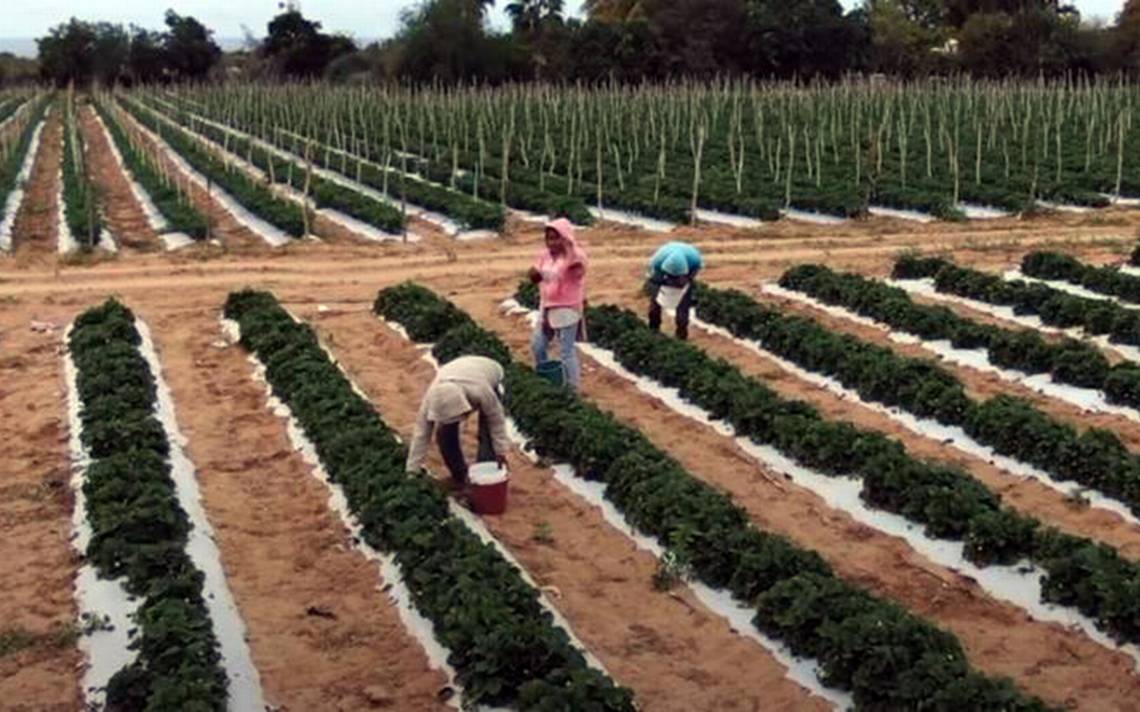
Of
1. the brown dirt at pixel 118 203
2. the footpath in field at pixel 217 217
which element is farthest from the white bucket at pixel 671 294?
the brown dirt at pixel 118 203

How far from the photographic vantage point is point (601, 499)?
848 centimetres

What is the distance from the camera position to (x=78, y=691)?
6195 mm

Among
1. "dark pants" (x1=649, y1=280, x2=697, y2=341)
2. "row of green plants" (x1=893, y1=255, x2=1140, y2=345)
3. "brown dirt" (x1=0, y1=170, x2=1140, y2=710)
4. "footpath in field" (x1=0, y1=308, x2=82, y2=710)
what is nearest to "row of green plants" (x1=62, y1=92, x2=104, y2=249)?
"brown dirt" (x1=0, y1=170, x2=1140, y2=710)

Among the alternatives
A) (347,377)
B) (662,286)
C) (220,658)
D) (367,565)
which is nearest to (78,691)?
(220,658)

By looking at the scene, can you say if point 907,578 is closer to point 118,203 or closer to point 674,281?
point 674,281

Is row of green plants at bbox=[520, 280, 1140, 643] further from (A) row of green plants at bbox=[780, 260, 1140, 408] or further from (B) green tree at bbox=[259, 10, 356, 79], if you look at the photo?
(B) green tree at bbox=[259, 10, 356, 79]

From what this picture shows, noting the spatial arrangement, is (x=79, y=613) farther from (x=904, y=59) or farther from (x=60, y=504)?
(x=904, y=59)

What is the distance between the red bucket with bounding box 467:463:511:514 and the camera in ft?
26.6

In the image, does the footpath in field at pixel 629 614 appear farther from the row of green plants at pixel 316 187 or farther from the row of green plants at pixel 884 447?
the row of green plants at pixel 316 187

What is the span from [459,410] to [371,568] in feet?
3.22

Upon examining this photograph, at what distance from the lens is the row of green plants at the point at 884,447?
22.2ft

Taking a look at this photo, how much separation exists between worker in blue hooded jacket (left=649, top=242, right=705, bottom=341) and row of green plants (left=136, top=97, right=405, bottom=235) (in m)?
8.36

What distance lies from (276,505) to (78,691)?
8.37 feet

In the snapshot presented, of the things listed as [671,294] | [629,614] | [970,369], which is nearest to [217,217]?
[671,294]
